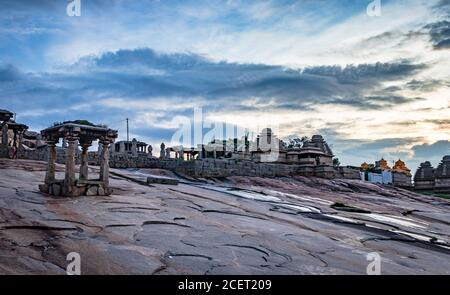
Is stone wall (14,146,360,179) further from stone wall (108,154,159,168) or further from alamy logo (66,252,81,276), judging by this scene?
alamy logo (66,252,81,276)

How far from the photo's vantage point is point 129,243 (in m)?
6.80

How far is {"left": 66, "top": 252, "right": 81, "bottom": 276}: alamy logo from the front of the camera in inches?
204

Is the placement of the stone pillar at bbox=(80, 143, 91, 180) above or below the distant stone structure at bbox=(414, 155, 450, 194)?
above

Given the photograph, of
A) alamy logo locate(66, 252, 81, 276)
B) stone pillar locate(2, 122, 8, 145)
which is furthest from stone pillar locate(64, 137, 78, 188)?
stone pillar locate(2, 122, 8, 145)

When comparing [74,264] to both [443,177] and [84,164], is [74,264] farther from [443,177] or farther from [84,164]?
[443,177]

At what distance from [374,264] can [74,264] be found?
485cm

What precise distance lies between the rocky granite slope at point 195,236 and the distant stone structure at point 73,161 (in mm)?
514

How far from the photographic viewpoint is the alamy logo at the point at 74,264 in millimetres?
5174

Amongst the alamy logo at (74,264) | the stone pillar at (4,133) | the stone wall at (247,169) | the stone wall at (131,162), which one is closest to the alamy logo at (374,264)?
the alamy logo at (74,264)

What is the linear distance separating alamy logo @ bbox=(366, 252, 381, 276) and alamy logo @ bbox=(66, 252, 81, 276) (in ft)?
14.3

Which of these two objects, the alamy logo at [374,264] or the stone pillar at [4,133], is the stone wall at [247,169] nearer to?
the stone pillar at [4,133]
